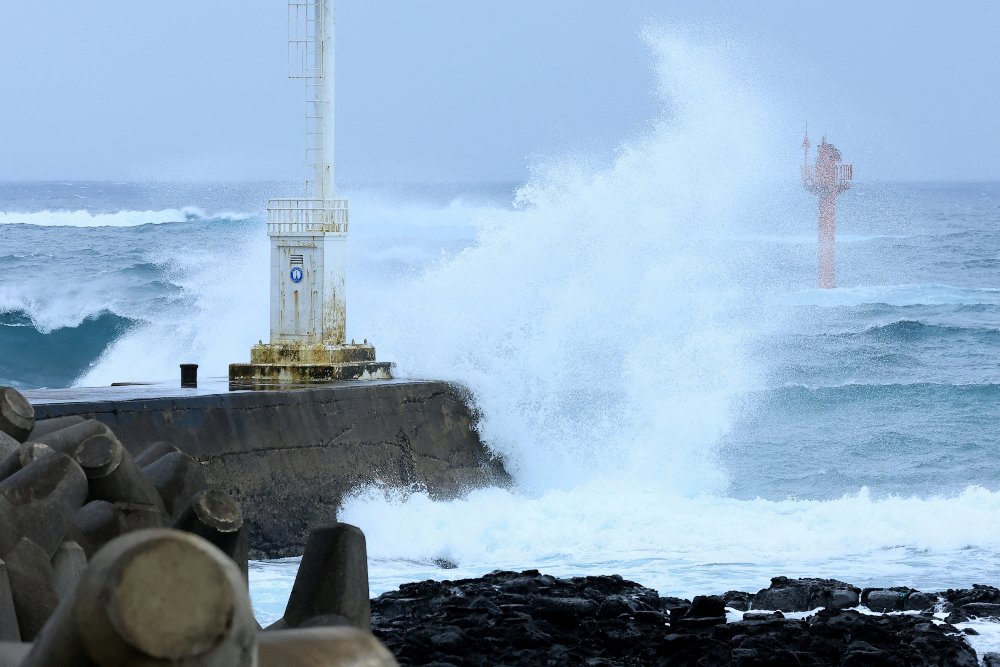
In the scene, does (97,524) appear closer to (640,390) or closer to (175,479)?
(175,479)

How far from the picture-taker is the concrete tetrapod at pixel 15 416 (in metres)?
5.98

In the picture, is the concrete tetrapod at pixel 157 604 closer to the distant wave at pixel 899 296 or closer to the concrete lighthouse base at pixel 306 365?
the concrete lighthouse base at pixel 306 365

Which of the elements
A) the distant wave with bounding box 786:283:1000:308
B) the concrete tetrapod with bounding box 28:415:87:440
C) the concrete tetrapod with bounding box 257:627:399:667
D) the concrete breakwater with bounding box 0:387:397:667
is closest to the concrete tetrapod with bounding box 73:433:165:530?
the concrete breakwater with bounding box 0:387:397:667

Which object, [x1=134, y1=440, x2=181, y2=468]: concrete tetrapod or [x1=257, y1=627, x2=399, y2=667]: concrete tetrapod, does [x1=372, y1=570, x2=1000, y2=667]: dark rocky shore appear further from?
[x1=257, y1=627, x2=399, y2=667]: concrete tetrapod

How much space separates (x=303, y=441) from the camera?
10547 mm

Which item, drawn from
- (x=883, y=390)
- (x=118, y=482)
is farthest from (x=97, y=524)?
(x=883, y=390)

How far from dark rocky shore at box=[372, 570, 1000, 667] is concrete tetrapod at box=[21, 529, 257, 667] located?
4.56 metres

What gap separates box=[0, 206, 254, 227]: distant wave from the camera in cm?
5228

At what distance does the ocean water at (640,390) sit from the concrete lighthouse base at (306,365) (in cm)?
74

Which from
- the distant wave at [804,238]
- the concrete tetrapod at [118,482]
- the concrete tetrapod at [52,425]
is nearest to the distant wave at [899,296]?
the distant wave at [804,238]

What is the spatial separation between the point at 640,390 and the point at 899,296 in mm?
17840

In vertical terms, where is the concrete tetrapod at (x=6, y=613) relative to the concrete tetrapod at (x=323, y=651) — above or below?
below

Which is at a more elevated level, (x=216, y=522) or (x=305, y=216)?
(x=305, y=216)

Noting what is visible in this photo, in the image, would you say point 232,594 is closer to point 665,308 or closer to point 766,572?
point 766,572
